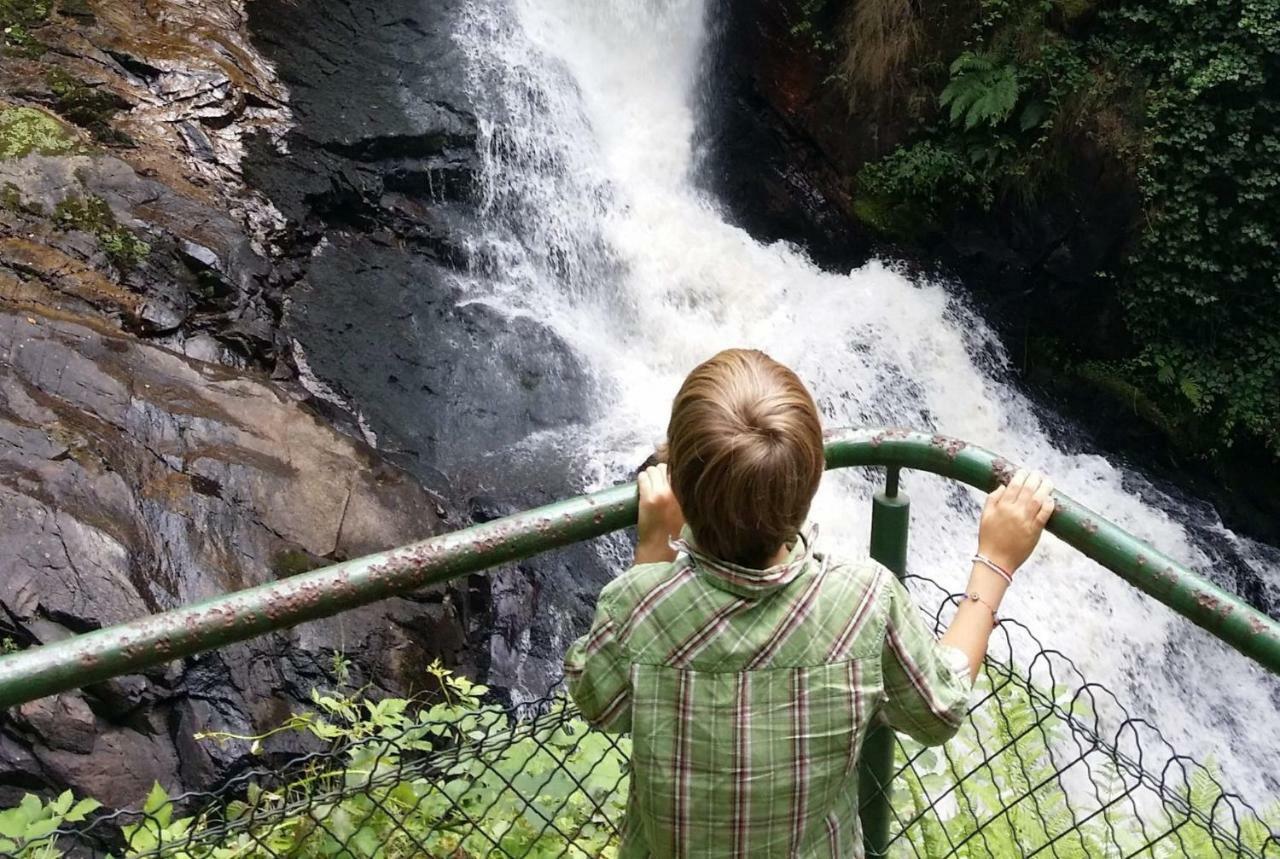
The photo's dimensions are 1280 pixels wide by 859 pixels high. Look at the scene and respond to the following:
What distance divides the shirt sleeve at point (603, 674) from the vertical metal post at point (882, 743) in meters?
0.63

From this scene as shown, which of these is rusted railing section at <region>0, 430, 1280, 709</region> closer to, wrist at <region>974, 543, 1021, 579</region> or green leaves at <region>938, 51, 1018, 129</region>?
wrist at <region>974, 543, 1021, 579</region>

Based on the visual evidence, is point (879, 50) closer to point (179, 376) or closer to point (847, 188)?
point (847, 188)

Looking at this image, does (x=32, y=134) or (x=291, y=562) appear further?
(x=32, y=134)

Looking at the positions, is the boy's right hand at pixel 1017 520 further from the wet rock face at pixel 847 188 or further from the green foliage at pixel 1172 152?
the wet rock face at pixel 847 188

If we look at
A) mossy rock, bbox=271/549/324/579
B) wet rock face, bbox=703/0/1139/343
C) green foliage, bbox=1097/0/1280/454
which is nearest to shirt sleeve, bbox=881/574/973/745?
mossy rock, bbox=271/549/324/579

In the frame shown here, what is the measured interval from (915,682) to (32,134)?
753 centimetres

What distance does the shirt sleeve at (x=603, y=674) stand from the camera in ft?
4.68

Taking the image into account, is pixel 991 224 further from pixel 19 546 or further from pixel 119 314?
pixel 19 546

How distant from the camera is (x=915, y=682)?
1.43 m

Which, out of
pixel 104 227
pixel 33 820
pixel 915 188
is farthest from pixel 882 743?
pixel 915 188

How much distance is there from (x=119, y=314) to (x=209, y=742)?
3144 millimetres

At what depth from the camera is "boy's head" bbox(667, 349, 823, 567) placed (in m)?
1.31

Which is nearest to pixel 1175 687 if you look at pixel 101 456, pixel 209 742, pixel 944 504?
pixel 944 504

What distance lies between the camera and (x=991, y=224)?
30.9 feet
